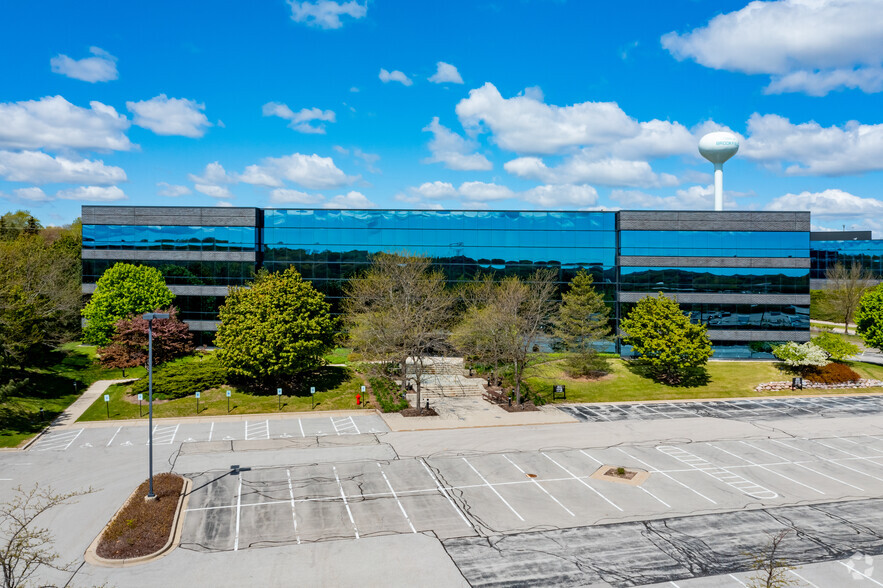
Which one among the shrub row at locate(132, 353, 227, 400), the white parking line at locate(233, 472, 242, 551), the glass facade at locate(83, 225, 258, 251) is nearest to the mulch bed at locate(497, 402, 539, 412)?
the white parking line at locate(233, 472, 242, 551)

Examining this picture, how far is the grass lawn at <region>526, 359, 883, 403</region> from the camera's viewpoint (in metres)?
50.7

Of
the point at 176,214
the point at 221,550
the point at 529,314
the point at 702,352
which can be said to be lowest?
the point at 221,550

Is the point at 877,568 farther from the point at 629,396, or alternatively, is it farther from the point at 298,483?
the point at 629,396

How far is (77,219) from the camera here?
4904 inches

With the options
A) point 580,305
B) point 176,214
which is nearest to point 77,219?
point 176,214

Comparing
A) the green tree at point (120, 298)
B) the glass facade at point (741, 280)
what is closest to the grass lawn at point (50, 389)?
the green tree at point (120, 298)

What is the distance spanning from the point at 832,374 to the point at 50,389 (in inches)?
2618

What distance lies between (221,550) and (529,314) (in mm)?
31068

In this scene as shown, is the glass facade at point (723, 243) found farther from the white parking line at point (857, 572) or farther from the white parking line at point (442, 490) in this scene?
the white parking line at point (857, 572)

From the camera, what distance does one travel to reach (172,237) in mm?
64688

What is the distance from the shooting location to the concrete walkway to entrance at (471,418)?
40312 mm

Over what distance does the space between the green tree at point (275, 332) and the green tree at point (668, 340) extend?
27.7 metres

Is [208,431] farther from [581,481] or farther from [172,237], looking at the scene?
[172,237]

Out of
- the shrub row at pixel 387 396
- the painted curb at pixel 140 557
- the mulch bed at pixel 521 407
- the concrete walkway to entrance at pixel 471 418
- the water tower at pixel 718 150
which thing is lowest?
the painted curb at pixel 140 557
